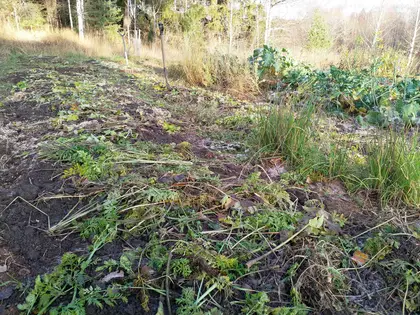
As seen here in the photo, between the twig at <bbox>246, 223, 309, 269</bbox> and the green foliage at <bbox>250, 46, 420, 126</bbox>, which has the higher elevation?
the green foliage at <bbox>250, 46, 420, 126</bbox>

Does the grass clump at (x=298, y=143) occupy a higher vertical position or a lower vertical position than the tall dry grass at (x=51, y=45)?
lower

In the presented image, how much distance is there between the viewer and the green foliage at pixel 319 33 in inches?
566

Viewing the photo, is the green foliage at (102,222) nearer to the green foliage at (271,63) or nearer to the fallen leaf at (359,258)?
the fallen leaf at (359,258)

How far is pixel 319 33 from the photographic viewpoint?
14.9m

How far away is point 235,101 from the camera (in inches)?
175

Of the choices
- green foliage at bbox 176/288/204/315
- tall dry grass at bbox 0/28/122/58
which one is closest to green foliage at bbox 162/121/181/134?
green foliage at bbox 176/288/204/315

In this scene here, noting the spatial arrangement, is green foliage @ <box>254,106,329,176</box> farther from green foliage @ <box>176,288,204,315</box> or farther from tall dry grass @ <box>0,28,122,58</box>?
tall dry grass @ <box>0,28,122,58</box>

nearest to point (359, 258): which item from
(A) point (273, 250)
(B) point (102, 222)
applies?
(A) point (273, 250)

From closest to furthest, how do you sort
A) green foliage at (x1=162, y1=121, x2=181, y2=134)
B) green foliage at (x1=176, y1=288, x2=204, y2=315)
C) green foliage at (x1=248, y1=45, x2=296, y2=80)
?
1. green foliage at (x1=176, y1=288, x2=204, y2=315)
2. green foliage at (x1=162, y1=121, x2=181, y2=134)
3. green foliage at (x1=248, y1=45, x2=296, y2=80)

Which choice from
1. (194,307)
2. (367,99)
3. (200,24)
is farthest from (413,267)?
(200,24)

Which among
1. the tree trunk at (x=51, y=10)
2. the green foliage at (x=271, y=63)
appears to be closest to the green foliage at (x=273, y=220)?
the green foliage at (x=271, y=63)

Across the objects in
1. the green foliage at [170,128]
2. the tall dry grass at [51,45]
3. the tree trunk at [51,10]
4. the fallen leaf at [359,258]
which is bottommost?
the fallen leaf at [359,258]

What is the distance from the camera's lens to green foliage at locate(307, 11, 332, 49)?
14375 mm

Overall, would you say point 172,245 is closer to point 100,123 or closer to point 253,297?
point 253,297
